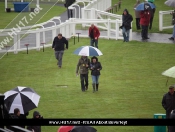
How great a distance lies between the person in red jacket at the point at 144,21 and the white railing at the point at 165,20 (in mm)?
2355

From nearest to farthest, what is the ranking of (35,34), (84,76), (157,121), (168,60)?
(157,121), (84,76), (168,60), (35,34)

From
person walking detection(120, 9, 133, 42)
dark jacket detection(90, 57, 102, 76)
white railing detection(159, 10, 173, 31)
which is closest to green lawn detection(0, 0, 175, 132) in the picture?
person walking detection(120, 9, 133, 42)

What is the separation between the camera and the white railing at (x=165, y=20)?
30281 mm

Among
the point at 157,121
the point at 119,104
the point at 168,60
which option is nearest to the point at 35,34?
the point at 168,60

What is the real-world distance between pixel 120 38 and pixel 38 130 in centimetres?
1703

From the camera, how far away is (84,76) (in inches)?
720

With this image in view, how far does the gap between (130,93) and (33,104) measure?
631 cm

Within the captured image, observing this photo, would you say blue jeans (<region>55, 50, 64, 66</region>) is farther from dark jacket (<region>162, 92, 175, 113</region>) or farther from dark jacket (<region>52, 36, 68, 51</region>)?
dark jacket (<region>162, 92, 175, 113</region>)

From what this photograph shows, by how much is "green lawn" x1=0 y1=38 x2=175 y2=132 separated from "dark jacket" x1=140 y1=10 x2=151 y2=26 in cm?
110

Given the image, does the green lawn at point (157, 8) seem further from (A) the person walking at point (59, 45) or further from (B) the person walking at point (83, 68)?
(B) the person walking at point (83, 68)

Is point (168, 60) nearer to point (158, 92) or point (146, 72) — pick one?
point (146, 72)

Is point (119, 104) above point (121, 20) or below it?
below

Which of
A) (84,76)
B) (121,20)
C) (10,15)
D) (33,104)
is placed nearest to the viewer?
(33,104)

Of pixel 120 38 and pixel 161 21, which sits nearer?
pixel 120 38
